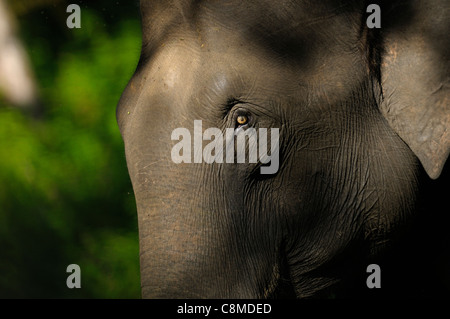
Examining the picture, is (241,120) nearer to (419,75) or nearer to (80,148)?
(419,75)

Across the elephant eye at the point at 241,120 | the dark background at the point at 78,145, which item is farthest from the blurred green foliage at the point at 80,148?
the elephant eye at the point at 241,120

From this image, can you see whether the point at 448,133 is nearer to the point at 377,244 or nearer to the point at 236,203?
the point at 377,244

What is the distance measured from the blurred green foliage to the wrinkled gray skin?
1.99 metres

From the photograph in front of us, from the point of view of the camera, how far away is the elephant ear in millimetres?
1905

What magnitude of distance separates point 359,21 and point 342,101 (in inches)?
10.2

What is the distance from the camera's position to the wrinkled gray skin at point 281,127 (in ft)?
5.98

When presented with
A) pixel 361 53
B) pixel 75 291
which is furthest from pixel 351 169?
pixel 75 291

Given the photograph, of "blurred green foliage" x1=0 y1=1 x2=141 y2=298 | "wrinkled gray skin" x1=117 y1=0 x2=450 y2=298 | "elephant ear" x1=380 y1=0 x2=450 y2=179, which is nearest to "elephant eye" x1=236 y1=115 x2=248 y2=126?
"wrinkled gray skin" x1=117 y1=0 x2=450 y2=298

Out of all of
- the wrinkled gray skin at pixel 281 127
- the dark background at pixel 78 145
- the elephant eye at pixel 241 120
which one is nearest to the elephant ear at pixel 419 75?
the wrinkled gray skin at pixel 281 127

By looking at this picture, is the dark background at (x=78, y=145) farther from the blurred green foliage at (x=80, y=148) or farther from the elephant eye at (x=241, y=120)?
the elephant eye at (x=241, y=120)

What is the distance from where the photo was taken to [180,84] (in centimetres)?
185

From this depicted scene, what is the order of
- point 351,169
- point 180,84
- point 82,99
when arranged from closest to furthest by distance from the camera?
1. point 180,84
2. point 351,169
3. point 82,99

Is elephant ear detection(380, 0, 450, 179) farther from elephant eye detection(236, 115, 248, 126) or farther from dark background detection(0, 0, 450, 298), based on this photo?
dark background detection(0, 0, 450, 298)

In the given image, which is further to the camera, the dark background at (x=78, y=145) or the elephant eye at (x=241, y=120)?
the dark background at (x=78, y=145)
